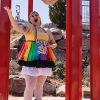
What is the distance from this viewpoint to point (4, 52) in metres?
4.48

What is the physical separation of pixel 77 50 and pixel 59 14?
14.3 m

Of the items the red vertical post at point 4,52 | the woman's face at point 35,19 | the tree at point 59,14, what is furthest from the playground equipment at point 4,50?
the tree at point 59,14

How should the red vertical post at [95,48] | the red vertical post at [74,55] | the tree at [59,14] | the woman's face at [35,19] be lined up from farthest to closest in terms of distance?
the tree at [59,14] < the red vertical post at [95,48] < the red vertical post at [74,55] < the woman's face at [35,19]

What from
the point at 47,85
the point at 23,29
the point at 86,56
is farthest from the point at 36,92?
the point at 86,56

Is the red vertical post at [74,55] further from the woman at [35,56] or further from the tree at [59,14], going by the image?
the tree at [59,14]

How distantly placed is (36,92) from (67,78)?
49 cm

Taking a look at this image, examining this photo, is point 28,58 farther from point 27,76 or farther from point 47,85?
point 47,85

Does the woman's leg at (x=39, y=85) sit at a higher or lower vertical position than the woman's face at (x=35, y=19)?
lower

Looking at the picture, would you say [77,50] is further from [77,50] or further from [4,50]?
[4,50]

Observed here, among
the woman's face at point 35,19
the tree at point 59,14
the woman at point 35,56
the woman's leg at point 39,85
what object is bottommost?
the woman's leg at point 39,85

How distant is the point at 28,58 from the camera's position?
15.3 feet

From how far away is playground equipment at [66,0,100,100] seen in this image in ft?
16.4

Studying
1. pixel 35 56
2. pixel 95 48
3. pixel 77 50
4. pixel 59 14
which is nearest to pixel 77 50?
pixel 77 50

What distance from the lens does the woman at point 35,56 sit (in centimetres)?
462
